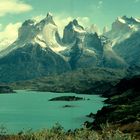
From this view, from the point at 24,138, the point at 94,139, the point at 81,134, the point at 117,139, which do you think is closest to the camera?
the point at 117,139

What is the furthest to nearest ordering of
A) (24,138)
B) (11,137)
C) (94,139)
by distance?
(11,137), (24,138), (94,139)

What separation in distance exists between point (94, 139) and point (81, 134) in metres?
21.9

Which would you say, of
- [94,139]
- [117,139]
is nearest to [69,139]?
[94,139]

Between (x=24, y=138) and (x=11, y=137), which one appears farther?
(x=11, y=137)

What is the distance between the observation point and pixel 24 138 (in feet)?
592

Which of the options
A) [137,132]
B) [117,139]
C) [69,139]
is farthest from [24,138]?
[117,139]

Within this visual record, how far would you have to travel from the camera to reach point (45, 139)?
16700 cm

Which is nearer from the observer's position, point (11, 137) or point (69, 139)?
point (69, 139)

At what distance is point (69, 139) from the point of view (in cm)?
15788

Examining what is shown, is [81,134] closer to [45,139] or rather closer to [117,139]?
[45,139]

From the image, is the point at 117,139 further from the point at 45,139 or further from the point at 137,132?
the point at 137,132

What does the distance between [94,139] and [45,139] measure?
34.8m

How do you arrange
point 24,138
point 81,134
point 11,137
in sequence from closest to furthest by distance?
1. point 81,134
2. point 24,138
3. point 11,137

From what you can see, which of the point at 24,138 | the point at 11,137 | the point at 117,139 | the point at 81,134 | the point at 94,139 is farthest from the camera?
the point at 11,137
